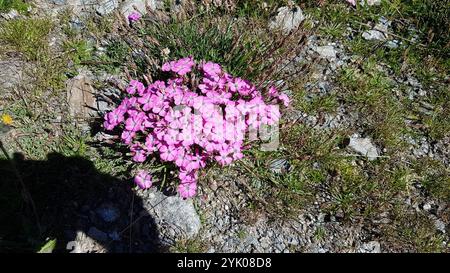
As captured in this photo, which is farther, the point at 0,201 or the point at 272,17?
the point at 272,17

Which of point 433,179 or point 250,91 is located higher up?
point 250,91

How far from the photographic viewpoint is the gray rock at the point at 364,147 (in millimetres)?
4367

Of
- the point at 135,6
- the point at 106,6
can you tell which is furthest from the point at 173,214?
the point at 106,6

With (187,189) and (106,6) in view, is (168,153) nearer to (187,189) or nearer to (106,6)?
(187,189)

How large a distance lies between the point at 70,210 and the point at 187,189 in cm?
112

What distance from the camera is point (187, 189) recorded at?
369 centimetres

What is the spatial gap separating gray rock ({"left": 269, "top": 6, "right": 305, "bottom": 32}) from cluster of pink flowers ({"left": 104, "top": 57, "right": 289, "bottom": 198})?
1508 millimetres

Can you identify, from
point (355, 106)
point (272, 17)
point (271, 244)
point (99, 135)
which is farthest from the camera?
point (272, 17)

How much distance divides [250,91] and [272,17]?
1.71m

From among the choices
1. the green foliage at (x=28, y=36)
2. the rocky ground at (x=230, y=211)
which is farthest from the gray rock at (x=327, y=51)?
the green foliage at (x=28, y=36)

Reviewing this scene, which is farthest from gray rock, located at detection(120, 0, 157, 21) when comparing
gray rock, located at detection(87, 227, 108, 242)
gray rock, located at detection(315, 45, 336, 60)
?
gray rock, located at detection(87, 227, 108, 242)
